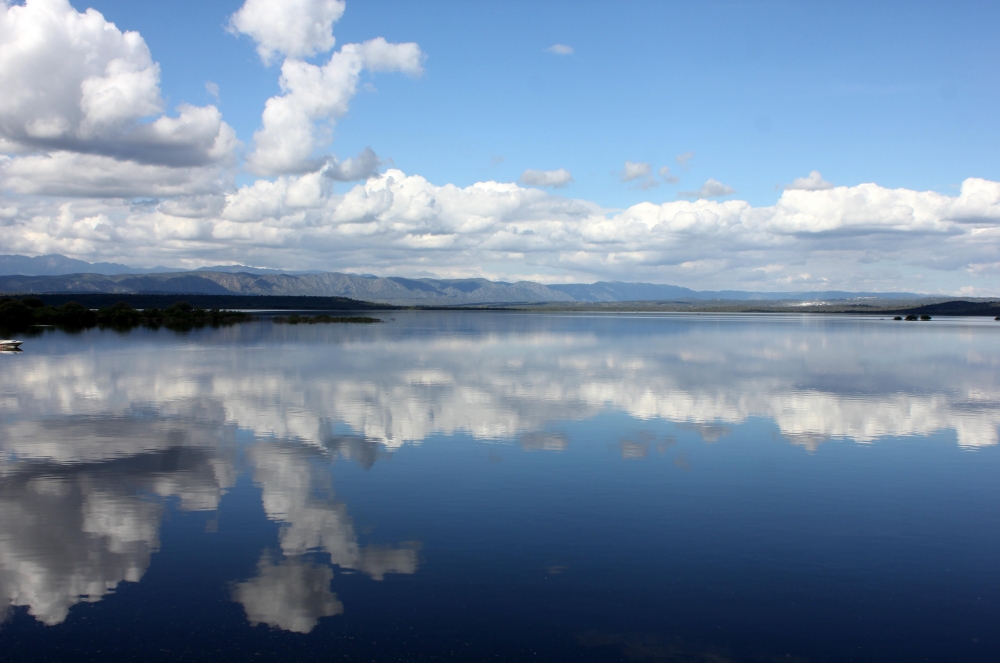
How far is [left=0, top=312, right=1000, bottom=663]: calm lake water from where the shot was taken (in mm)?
8297

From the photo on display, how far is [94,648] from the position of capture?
7.89 meters

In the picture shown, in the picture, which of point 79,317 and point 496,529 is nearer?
point 496,529

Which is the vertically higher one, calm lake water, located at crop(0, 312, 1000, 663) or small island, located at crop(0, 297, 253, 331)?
small island, located at crop(0, 297, 253, 331)

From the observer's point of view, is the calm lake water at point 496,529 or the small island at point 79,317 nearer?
the calm lake water at point 496,529

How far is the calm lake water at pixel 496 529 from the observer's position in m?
8.30

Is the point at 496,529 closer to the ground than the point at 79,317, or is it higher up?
closer to the ground

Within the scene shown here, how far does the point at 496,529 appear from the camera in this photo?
11680mm

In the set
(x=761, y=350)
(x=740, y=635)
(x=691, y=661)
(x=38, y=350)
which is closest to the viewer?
(x=691, y=661)

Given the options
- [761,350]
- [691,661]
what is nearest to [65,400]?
[691,661]

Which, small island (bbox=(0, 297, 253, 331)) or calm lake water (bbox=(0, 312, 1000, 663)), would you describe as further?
small island (bbox=(0, 297, 253, 331))

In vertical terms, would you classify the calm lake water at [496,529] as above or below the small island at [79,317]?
below

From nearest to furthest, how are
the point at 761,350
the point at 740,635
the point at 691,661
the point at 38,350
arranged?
the point at 691,661, the point at 740,635, the point at 38,350, the point at 761,350

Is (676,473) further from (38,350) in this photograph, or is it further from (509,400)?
(38,350)

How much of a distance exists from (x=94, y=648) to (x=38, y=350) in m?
47.5
